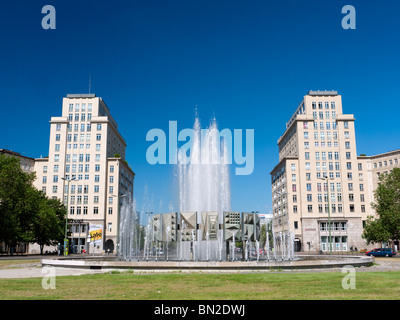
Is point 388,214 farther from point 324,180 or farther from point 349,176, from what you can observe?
point 349,176

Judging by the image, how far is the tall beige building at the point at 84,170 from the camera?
82188 millimetres

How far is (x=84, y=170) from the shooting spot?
84.9 metres

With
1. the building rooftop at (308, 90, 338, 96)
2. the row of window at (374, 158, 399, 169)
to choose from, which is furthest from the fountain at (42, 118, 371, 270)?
the row of window at (374, 158, 399, 169)

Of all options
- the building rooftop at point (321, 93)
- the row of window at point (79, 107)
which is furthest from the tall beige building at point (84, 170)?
the building rooftop at point (321, 93)

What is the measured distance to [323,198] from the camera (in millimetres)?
83938

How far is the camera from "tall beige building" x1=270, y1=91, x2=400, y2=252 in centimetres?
8169

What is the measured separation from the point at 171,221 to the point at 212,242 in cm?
334

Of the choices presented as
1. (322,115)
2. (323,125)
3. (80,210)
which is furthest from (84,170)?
(322,115)

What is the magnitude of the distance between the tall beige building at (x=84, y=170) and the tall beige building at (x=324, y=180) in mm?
38909

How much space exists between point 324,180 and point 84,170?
54.2 m

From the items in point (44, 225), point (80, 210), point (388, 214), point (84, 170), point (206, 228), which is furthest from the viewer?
point (84, 170)

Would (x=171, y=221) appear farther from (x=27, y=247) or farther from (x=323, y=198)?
(x=27, y=247)

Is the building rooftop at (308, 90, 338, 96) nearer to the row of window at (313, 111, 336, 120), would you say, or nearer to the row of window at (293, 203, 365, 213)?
the row of window at (313, 111, 336, 120)
